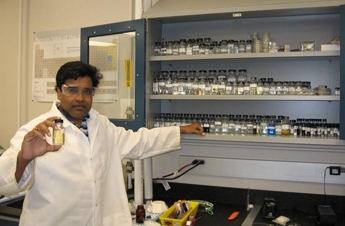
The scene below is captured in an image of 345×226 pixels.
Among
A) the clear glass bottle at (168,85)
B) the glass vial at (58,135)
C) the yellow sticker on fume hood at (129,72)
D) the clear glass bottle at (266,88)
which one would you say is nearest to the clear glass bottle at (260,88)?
the clear glass bottle at (266,88)

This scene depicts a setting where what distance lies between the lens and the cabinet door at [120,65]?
2.07 metres

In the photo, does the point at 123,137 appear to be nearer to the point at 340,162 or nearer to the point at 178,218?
the point at 178,218

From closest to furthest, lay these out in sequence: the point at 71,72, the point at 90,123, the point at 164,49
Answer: the point at 71,72 < the point at 90,123 < the point at 164,49

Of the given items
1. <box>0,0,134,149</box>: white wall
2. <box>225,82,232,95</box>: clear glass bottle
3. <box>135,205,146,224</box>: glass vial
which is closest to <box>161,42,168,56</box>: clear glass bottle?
<box>225,82,232,95</box>: clear glass bottle

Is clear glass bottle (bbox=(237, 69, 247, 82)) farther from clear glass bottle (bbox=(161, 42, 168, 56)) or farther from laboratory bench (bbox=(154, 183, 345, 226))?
laboratory bench (bbox=(154, 183, 345, 226))

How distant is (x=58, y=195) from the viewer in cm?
150

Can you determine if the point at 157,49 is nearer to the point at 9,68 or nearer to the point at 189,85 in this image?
the point at 189,85

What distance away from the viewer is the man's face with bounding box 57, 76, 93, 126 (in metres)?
1.60

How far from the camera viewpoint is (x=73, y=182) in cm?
152

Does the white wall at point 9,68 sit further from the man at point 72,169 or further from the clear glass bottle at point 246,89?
the clear glass bottle at point 246,89

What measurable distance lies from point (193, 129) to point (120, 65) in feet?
2.46

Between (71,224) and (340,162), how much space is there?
5.66 ft

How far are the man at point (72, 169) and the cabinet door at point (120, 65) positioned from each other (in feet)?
1.12

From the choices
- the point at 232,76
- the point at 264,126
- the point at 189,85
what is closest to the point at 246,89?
the point at 232,76
